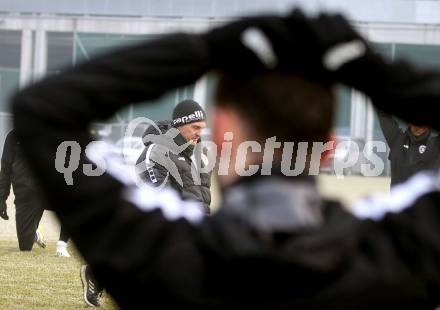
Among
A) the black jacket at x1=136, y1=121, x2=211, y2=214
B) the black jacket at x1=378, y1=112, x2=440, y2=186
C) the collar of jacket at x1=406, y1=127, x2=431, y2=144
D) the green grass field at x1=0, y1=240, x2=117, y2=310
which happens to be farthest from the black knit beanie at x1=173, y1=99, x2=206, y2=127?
the collar of jacket at x1=406, y1=127, x2=431, y2=144

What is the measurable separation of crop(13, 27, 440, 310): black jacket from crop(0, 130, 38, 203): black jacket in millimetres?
13019

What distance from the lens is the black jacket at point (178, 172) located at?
9.57m

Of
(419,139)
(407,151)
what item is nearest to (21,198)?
(407,151)

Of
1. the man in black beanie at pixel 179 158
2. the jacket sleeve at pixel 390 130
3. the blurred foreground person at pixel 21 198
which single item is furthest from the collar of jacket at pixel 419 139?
the blurred foreground person at pixel 21 198

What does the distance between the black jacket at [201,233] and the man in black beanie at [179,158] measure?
24.1 feet

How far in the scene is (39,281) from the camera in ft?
39.4

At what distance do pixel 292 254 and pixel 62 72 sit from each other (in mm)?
573

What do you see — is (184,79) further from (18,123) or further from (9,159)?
(9,159)

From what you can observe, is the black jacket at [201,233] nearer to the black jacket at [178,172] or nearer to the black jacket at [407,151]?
the black jacket at [178,172]

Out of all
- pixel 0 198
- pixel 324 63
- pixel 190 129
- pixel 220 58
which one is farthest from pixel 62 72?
pixel 0 198

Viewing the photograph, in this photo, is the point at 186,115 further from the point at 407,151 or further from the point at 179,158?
the point at 407,151

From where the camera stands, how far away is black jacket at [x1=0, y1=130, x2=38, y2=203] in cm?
1505

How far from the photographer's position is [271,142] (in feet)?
6.64

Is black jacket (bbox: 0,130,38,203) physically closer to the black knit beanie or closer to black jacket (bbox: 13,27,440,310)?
the black knit beanie
